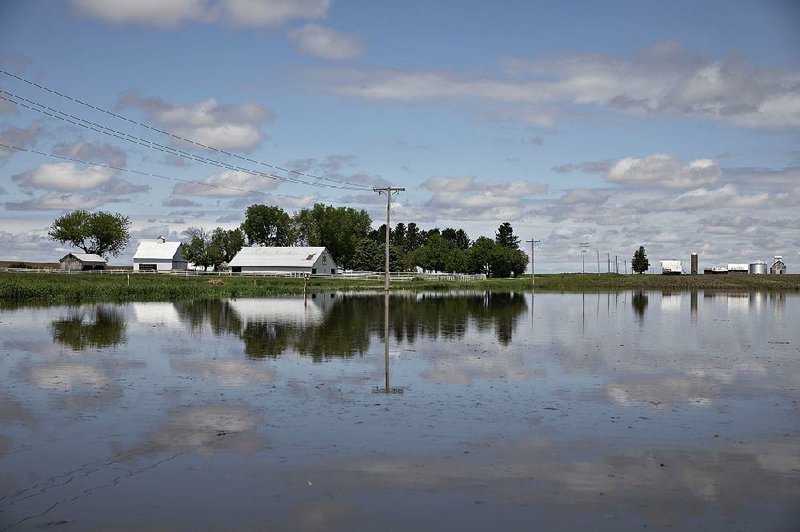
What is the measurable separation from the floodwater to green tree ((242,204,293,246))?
Result: 145 meters

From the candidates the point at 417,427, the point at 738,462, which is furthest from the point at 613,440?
the point at 417,427

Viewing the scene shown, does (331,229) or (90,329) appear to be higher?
(331,229)

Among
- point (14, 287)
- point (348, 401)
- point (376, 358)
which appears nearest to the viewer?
Result: point (348, 401)

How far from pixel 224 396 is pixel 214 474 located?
634 centimetres

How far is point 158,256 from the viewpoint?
15688 cm

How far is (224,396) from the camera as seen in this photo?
56.7 feet

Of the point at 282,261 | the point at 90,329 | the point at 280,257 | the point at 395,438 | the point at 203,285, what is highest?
the point at 280,257

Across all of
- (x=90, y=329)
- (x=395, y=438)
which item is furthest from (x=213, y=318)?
(x=395, y=438)

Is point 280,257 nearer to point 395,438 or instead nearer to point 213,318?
point 213,318

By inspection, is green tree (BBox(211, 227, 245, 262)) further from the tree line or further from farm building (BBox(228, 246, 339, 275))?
farm building (BBox(228, 246, 339, 275))

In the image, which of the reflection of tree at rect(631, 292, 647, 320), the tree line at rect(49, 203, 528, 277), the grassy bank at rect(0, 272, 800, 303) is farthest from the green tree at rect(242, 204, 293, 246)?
the reflection of tree at rect(631, 292, 647, 320)

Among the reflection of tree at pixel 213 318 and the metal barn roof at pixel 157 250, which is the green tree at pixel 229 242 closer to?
the metal barn roof at pixel 157 250

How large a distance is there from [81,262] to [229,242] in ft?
121

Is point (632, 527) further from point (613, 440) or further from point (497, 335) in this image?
point (497, 335)
